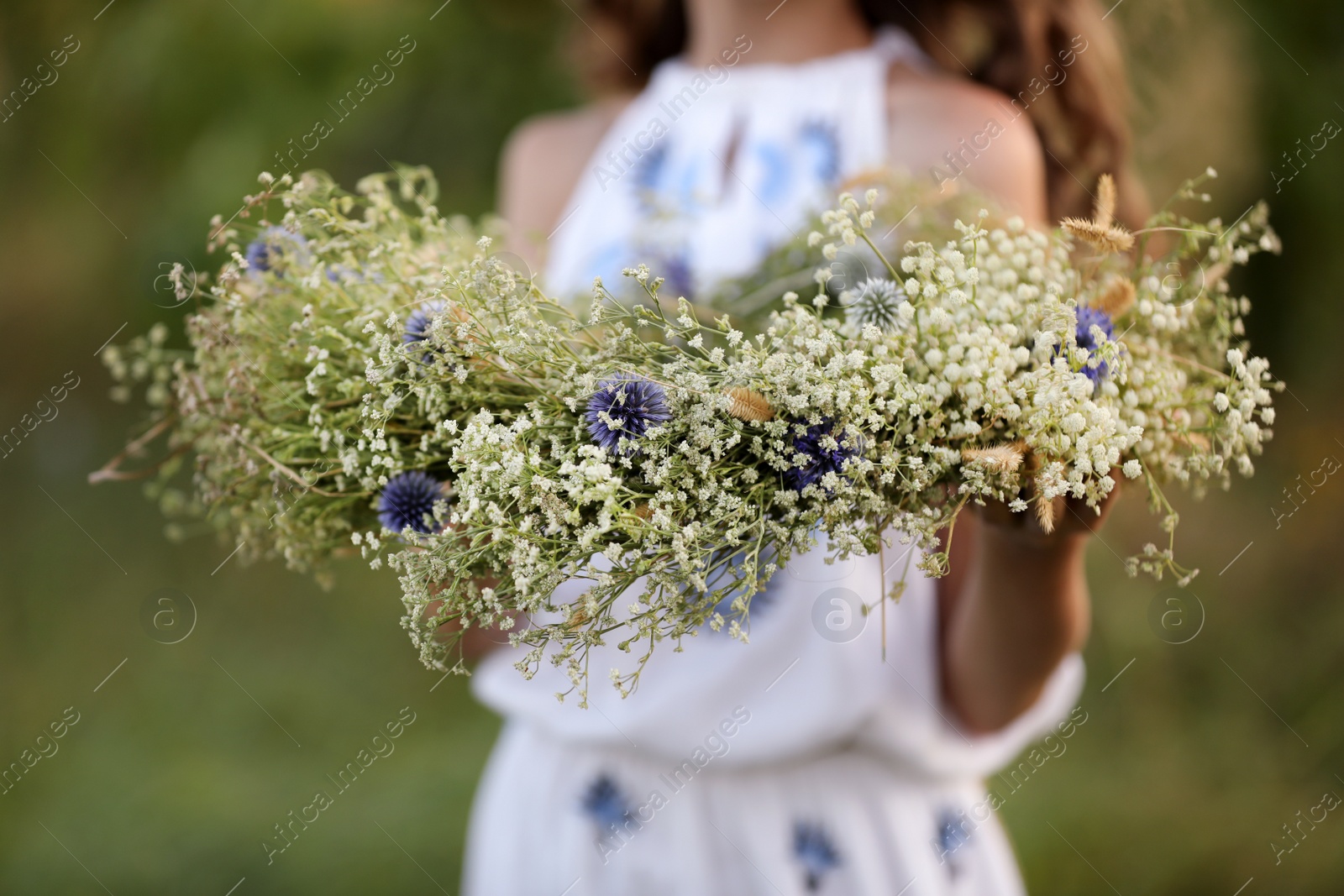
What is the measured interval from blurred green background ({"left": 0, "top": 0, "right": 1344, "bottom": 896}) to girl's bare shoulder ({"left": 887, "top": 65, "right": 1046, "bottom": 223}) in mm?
1306

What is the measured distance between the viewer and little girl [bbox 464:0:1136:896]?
941 millimetres

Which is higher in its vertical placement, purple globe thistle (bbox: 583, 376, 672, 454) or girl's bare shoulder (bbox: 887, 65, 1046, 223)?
purple globe thistle (bbox: 583, 376, 672, 454)

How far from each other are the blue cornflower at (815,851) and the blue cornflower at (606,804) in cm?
18

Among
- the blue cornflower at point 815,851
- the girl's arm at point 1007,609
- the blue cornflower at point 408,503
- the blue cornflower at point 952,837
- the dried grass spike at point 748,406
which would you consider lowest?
the blue cornflower at point 952,837

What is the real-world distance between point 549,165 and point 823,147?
44 cm

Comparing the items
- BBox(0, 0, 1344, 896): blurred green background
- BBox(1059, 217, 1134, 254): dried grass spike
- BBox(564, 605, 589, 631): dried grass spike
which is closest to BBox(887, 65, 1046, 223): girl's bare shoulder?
BBox(1059, 217, 1134, 254): dried grass spike

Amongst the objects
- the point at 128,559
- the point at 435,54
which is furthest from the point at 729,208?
the point at 128,559

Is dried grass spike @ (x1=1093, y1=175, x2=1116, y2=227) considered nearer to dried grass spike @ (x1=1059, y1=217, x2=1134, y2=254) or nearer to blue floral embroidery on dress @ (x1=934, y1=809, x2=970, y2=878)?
dried grass spike @ (x1=1059, y1=217, x2=1134, y2=254)

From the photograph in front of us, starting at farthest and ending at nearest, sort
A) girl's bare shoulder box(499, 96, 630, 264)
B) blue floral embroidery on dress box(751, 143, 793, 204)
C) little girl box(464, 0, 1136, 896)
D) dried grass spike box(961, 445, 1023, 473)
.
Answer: girl's bare shoulder box(499, 96, 630, 264)
blue floral embroidery on dress box(751, 143, 793, 204)
little girl box(464, 0, 1136, 896)
dried grass spike box(961, 445, 1023, 473)

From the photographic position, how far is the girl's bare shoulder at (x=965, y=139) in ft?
3.16

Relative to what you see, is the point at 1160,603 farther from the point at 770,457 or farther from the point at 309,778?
the point at 309,778

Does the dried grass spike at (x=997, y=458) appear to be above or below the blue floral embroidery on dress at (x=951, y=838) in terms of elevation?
above

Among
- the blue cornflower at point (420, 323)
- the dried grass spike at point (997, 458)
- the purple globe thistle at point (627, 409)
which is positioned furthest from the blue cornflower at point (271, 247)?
the dried grass spike at point (997, 458)

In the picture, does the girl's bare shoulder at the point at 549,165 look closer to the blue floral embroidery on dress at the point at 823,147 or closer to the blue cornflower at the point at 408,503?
the blue floral embroidery on dress at the point at 823,147
